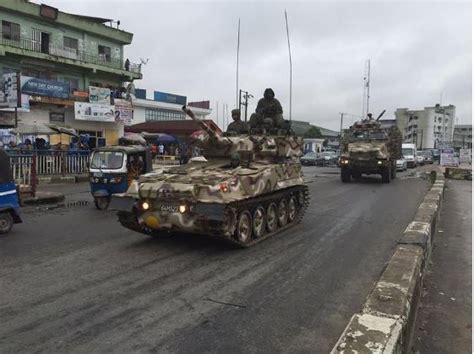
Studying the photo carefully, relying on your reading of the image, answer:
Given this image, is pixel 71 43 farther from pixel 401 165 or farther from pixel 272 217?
pixel 272 217

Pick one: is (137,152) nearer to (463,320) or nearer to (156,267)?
(156,267)

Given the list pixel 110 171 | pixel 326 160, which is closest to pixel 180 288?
pixel 110 171

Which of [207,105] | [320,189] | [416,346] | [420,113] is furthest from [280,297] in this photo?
[420,113]

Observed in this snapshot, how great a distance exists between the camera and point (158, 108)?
188ft

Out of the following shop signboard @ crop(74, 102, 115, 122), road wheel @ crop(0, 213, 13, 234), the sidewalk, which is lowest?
the sidewalk

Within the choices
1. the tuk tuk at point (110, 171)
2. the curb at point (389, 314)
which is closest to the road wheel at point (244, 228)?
the curb at point (389, 314)

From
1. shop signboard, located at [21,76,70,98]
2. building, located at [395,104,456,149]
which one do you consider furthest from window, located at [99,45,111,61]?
building, located at [395,104,456,149]

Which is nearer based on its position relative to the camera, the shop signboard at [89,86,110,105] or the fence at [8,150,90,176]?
the fence at [8,150,90,176]

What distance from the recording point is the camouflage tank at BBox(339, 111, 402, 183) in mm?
21812

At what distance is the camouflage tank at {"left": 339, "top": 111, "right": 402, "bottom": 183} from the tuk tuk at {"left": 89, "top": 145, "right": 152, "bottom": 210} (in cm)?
1131

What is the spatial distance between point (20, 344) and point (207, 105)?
61.9 m

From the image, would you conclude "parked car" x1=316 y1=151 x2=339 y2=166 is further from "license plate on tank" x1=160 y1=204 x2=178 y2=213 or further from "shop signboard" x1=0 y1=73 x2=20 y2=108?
"license plate on tank" x1=160 y1=204 x2=178 y2=213

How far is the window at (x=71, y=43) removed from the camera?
1238 inches

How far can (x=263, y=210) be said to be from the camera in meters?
9.10
